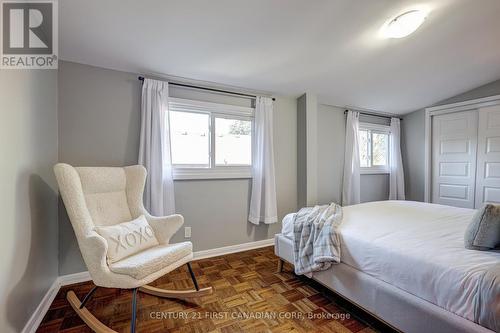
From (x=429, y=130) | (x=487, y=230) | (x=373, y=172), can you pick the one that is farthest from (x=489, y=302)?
(x=429, y=130)

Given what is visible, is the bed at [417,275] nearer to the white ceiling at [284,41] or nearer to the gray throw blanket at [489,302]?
the gray throw blanket at [489,302]

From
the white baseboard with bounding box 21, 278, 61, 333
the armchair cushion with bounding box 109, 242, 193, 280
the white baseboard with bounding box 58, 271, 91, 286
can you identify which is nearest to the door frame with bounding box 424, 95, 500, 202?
the armchair cushion with bounding box 109, 242, 193, 280

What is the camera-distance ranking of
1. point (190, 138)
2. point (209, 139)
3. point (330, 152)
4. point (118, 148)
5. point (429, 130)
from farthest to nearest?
point (429, 130), point (330, 152), point (209, 139), point (190, 138), point (118, 148)

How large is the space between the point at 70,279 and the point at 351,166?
3.85 metres

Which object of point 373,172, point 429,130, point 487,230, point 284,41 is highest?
point 284,41

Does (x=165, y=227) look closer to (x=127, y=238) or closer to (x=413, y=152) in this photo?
(x=127, y=238)

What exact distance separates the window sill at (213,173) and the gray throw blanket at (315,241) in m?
1.07

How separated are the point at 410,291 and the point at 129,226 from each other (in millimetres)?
1936

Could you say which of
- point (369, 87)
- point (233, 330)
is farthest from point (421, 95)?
point (233, 330)

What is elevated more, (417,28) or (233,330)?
(417,28)

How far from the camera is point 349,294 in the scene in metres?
1.62

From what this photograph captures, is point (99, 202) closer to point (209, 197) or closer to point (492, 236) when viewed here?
point (209, 197)

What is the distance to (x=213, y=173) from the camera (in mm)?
2824

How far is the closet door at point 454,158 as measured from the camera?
3.54m
